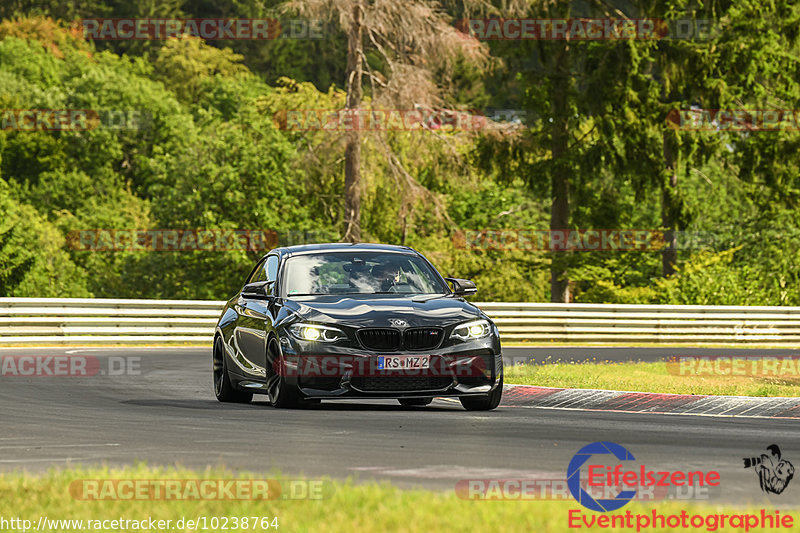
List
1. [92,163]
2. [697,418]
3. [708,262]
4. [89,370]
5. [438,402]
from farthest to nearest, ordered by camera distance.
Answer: [92,163] < [708,262] < [89,370] < [438,402] < [697,418]

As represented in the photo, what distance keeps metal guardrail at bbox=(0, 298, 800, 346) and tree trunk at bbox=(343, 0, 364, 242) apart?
6880 mm

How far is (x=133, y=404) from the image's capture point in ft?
→ 49.6

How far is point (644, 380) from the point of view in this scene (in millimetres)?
19688

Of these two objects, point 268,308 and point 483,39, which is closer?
point 268,308

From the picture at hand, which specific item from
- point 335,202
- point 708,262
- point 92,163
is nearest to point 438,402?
point 708,262

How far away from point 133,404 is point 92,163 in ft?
216

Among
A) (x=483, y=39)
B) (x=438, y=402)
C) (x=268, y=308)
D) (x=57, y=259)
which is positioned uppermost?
(x=483, y=39)

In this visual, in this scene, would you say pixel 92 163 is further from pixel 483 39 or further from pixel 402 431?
pixel 402 431

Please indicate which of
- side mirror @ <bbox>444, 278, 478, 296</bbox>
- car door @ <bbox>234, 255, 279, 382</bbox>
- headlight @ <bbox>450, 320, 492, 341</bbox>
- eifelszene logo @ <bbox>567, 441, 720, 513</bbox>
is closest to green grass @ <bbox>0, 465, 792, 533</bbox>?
eifelszene logo @ <bbox>567, 441, 720, 513</bbox>

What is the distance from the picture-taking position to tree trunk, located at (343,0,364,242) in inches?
1443

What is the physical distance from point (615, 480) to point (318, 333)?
5146 millimetres

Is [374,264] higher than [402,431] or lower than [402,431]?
higher

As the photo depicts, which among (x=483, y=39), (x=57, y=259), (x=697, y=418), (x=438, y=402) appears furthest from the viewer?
(x=57, y=259)

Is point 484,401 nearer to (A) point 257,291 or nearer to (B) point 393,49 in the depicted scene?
(A) point 257,291
